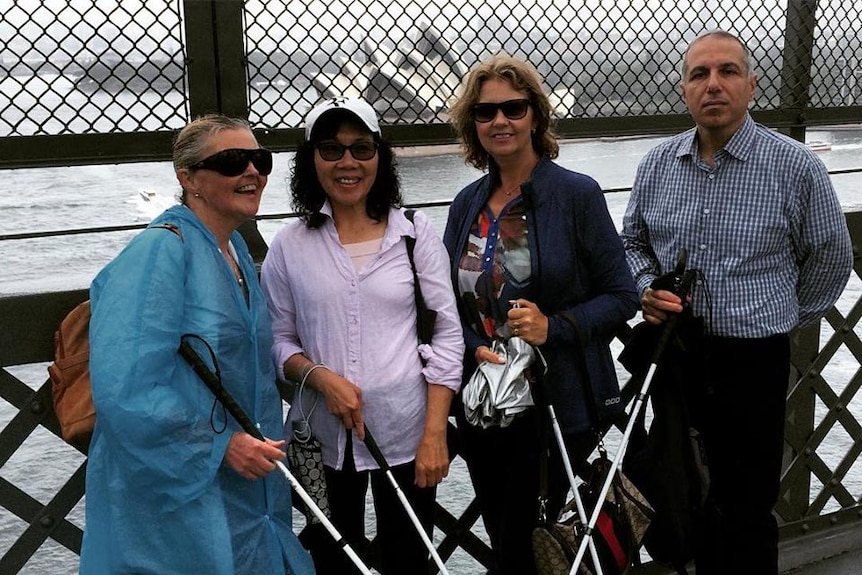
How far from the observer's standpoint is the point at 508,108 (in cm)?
279

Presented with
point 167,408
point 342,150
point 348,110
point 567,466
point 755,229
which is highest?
point 348,110

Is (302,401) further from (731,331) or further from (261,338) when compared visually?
(731,331)

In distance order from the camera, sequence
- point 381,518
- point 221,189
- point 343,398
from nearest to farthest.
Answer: point 221,189 → point 343,398 → point 381,518

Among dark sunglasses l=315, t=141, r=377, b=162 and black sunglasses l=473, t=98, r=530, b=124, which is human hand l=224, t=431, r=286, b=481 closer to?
dark sunglasses l=315, t=141, r=377, b=162

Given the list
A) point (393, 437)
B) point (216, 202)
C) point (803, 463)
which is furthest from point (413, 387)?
point (803, 463)

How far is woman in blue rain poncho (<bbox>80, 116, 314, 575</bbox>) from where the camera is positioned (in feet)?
7.22

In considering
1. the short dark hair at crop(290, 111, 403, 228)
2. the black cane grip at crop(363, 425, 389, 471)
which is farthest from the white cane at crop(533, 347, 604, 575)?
the short dark hair at crop(290, 111, 403, 228)

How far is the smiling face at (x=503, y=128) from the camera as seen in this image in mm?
2789

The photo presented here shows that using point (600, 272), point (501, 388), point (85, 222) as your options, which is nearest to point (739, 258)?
point (600, 272)

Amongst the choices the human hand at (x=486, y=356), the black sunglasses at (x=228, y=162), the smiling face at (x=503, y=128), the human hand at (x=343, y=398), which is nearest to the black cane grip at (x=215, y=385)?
the human hand at (x=343, y=398)

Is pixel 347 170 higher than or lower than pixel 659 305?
higher

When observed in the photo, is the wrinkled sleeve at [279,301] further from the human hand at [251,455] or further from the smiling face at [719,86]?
the smiling face at [719,86]

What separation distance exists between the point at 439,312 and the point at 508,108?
24.1 inches

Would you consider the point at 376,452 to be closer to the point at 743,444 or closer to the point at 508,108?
the point at 508,108
